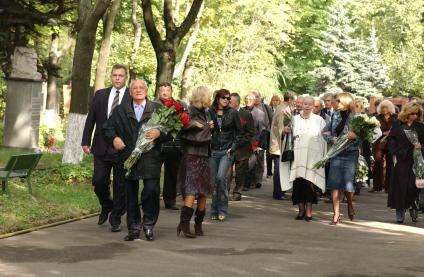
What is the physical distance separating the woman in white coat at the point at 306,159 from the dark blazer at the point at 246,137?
10.4ft

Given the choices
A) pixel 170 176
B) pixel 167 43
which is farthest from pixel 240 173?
pixel 167 43

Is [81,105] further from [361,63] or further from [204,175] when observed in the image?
[361,63]

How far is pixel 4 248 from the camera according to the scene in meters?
11.7

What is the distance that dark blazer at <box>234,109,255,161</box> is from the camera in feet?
66.6

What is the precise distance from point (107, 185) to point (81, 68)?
7.57 m

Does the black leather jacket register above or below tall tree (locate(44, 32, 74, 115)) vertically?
below

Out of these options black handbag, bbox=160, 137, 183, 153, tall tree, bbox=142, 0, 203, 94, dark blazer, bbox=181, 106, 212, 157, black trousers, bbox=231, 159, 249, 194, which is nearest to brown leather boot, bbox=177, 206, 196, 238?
dark blazer, bbox=181, 106, 212, 157

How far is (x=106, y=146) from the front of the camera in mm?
13945

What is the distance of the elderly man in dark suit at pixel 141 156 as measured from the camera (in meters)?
12.9

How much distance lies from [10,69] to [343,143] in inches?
576

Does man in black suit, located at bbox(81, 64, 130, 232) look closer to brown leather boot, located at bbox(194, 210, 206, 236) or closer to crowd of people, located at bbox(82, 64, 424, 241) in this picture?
crowd of people, located at bbox(82, 64, 424, 241)

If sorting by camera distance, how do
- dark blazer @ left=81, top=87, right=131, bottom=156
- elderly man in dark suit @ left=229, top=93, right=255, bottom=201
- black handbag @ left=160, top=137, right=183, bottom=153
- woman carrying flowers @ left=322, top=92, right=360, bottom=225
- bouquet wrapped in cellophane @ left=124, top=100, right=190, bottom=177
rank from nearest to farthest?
1. bouquet wrapped in cellophane @ left=124, top=100, right=190, bottom=177
2. dark blazer @ left=81, top=87, right=131, bottom=156
3. woman carrying flowers @ left=322, top=92, right=360, bottom=225
4. black handbag @ left=160, top=137, right=183, bottom=153
5. elderly man in dark suit @ left=229, top=93, right=255, bottom=201

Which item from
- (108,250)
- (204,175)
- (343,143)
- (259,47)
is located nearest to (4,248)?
(108,250)

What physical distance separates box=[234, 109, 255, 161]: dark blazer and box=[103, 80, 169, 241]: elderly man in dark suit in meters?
6.95
